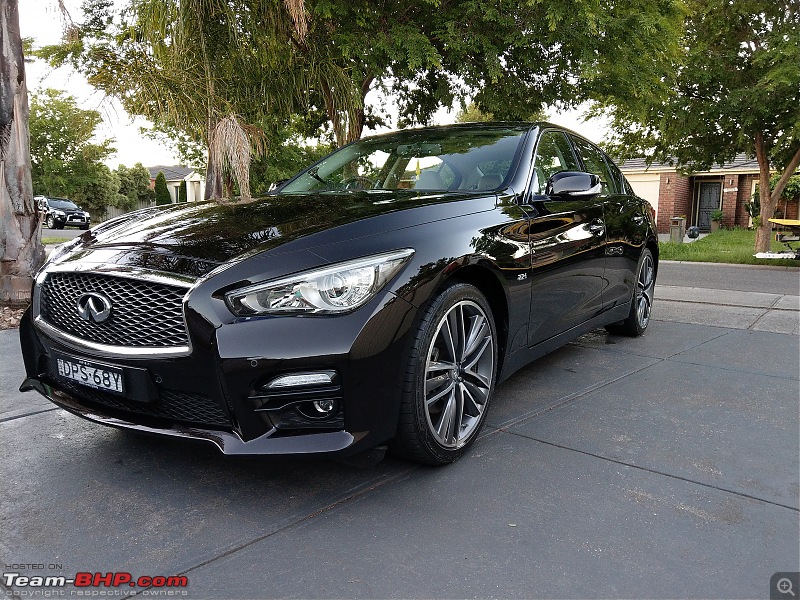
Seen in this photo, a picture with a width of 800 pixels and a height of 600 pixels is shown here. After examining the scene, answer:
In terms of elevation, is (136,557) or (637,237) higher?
(637,237)

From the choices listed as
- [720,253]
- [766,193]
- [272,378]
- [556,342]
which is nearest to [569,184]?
[556,342]

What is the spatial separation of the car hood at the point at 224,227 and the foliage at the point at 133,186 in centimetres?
4548

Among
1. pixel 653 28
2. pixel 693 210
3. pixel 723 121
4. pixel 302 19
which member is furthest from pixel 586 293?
pixel 693 210

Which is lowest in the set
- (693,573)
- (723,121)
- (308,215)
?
(693,573)

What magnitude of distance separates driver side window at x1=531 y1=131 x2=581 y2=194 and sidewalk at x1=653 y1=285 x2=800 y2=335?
9.52ft

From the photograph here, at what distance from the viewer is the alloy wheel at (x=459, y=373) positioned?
275cm

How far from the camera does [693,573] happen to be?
2096 millimetres

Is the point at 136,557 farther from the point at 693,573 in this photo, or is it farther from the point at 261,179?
the point at 261,179

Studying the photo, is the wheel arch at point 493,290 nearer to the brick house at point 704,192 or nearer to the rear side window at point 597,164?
the rear side window at point 597,164

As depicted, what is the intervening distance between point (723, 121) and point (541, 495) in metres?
13.8

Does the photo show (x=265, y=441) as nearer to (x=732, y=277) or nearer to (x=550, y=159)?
(x=550, y=159)

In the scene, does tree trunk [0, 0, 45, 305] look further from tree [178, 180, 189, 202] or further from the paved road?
tree [178, 180, 189, 202]

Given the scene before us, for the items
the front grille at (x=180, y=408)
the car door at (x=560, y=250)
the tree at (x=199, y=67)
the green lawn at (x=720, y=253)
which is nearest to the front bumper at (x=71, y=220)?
the tree at (x=199, y=67)

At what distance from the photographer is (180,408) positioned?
7.91 ft
